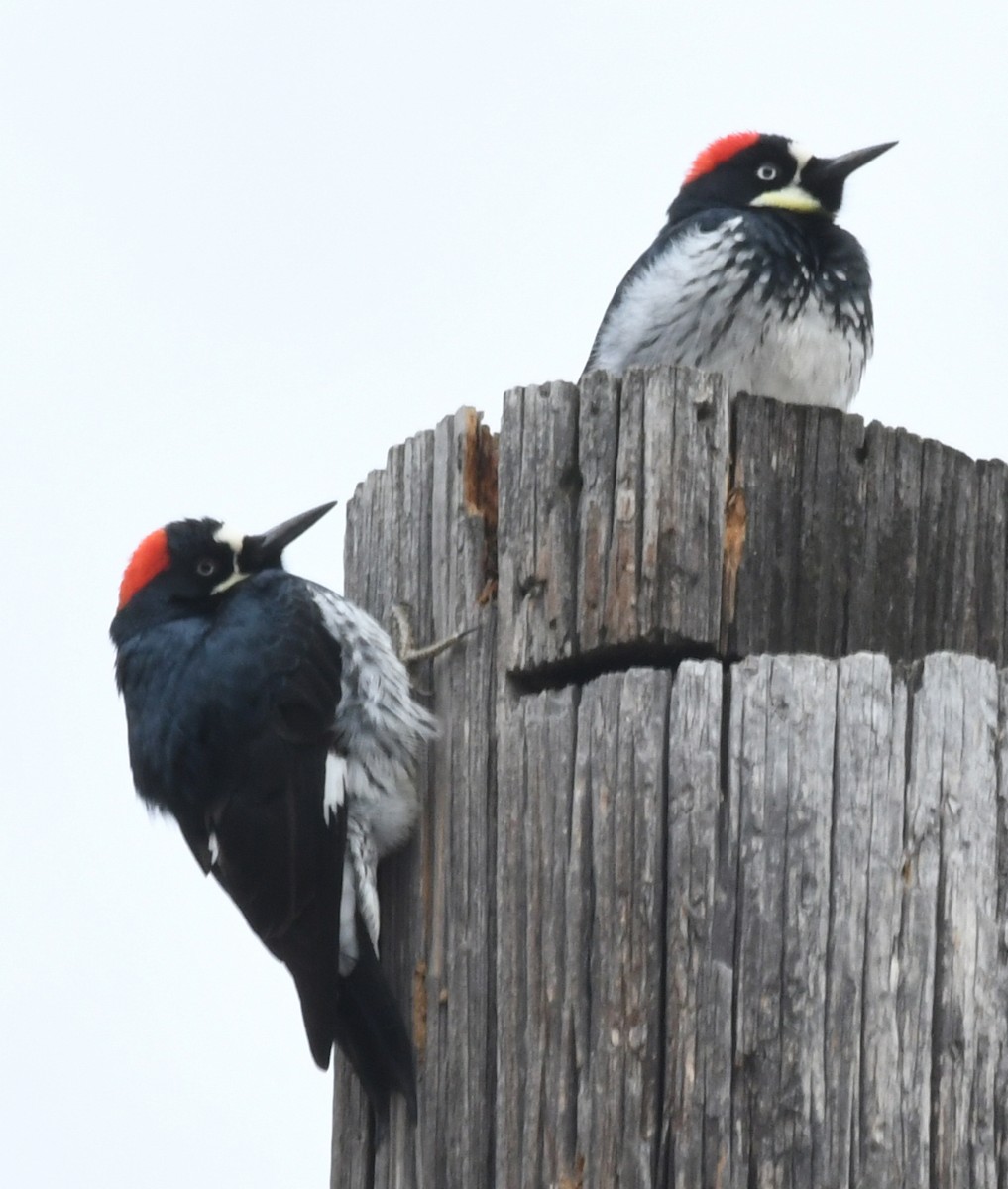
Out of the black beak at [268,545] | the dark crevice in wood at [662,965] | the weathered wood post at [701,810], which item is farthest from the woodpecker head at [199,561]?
the dark crevice in wood at [662,965]

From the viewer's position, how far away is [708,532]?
132 inches

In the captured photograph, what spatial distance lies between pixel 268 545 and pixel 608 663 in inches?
64.0

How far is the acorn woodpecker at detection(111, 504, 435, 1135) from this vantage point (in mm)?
3639

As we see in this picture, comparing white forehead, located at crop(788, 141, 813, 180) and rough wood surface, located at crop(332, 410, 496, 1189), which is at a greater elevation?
white forehead, located at crop(788, 141, 813, 180)

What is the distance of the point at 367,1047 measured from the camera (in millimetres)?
3424

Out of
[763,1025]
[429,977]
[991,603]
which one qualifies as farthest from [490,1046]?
[991,603]

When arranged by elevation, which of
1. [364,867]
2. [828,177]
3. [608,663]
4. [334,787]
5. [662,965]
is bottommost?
[662,965]

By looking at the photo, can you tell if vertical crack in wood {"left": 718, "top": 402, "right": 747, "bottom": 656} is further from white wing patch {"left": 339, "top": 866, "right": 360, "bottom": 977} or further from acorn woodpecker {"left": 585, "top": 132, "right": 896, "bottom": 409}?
acorn woodpecker {"left": 585, "top": 132, "right": 896, "bottom": 409}

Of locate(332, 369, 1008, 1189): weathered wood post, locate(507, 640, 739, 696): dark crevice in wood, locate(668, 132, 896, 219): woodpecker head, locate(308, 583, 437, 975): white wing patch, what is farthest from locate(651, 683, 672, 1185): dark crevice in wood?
locate(668, 132, 896, 219): woodpecker head

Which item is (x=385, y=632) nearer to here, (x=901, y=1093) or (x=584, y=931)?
(x=584, y=931)

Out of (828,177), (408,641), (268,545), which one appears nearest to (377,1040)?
(408,641)

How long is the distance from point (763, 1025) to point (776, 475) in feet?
3.76

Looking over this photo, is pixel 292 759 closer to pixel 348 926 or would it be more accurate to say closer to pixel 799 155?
pixel 348 926

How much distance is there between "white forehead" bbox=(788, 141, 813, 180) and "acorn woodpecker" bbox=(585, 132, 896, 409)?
0.32 m
